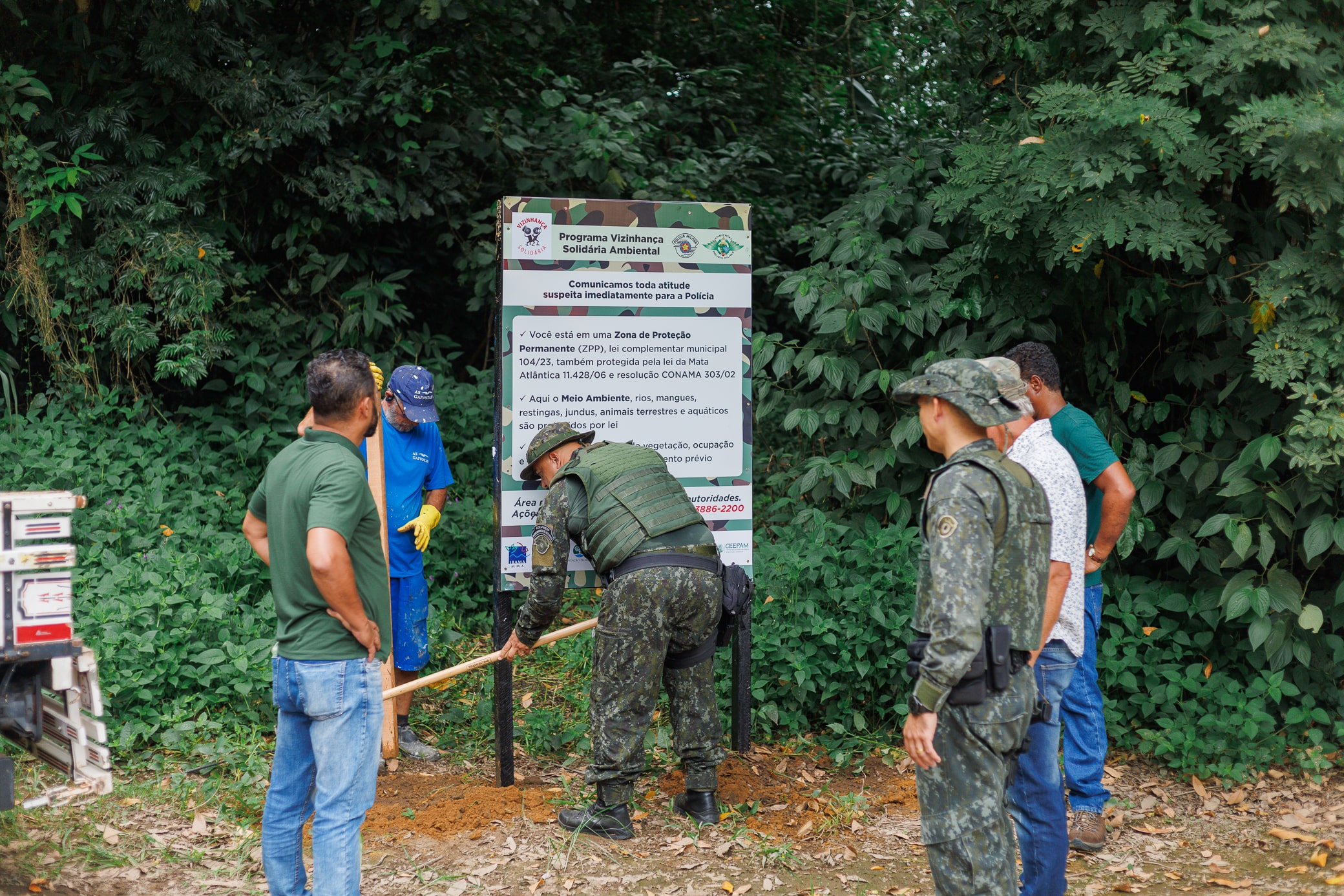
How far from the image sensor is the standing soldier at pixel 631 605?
4.23 meters

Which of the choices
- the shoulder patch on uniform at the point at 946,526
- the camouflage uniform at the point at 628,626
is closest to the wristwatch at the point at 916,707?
the shoulder patch on uniform at the point at 946,526

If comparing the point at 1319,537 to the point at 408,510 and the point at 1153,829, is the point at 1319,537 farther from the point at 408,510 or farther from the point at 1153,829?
the point at 408,510

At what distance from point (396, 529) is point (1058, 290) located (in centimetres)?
370

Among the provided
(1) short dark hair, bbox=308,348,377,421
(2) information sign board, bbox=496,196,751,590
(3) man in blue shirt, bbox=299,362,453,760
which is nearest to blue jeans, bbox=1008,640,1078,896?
(2) information sign board, bbox=496,196,751,590

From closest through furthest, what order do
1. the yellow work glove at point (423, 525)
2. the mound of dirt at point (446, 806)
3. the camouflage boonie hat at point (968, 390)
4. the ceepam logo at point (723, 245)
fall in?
the camouflage boonie hat at point (968, 390) < the mound of dirt at point (446, 806) < the ceepam logo at point (723, 245) < the yellow work glove at point (423, 525)

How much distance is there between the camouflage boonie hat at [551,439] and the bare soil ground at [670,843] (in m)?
1.49

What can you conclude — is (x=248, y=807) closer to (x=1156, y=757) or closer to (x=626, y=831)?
(x=626, y=831)

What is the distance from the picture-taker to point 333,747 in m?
3.18

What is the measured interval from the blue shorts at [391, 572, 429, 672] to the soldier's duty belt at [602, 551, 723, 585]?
1345mm

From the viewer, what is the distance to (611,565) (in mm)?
4266

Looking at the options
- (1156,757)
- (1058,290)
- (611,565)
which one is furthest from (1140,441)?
(611,565)

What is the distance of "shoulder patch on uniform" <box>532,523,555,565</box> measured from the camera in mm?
4227

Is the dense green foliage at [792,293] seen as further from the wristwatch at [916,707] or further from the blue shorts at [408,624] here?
the wristwatch at [916,707]

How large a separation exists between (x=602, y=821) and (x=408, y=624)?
1.46 metres
